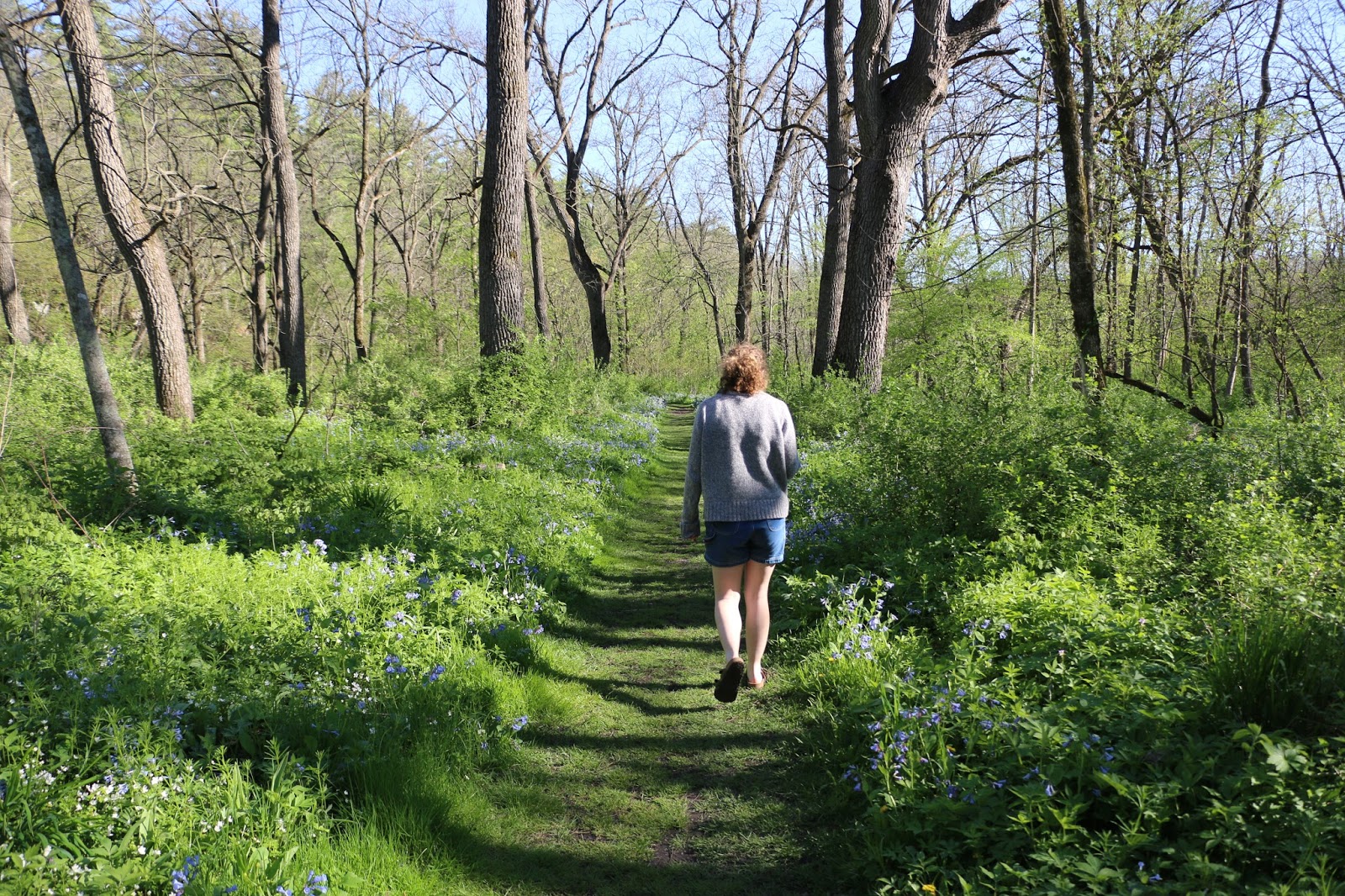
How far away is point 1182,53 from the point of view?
9.59 meters

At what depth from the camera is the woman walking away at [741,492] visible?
417 cm

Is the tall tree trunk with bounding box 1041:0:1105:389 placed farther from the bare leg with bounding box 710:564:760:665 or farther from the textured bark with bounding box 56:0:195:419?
the textured bark with bounding box 56:0:195:419

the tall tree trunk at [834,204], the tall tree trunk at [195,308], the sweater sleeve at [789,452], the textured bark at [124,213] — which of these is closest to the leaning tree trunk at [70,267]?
the textured bark at [124,213]

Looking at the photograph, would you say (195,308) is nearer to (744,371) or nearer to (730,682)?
(744,371)

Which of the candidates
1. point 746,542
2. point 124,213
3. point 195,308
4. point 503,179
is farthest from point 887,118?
point 195,308

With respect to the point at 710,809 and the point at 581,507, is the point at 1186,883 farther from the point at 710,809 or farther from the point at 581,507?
the point at 581,507

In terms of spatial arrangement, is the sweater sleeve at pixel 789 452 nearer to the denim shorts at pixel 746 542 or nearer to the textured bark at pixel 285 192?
the denim shorts at pixel 746 542

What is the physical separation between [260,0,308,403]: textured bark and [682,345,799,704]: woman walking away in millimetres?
11951

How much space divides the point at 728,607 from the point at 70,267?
19.4ft

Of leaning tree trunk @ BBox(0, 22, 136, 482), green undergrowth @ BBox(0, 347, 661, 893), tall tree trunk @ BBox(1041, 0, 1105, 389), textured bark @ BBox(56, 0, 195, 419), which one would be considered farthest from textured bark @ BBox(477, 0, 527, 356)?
tall tree trunk @ BBox(1041, 0, 1105, 389)

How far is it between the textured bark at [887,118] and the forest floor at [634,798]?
649 cm

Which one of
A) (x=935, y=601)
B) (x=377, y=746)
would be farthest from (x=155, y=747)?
(x=935, y=601)

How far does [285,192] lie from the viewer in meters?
15.4

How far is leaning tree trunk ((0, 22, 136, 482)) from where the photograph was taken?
5457 millimetres
